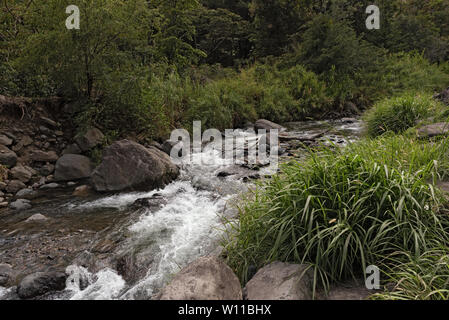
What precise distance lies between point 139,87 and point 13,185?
3.19 metres

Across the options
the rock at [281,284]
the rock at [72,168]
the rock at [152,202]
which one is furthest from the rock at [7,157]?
the rock at [281,284]

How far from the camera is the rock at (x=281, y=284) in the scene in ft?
5.72

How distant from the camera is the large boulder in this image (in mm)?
5211

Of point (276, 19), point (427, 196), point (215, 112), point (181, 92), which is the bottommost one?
point (427, 196)

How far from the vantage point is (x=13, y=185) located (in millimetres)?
4992

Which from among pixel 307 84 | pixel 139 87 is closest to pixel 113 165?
pixel 139 87

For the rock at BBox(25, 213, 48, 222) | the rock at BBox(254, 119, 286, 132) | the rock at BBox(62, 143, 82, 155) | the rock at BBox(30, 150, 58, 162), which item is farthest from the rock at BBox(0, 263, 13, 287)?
the rock at BBox(254, 119, 286, 132)

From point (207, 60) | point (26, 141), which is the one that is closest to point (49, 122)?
point (26, 141)

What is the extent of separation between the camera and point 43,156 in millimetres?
5797

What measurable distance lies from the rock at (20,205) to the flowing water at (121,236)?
0.12m

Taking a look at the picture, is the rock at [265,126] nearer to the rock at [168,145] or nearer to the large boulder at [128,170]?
the rock at [168,145]

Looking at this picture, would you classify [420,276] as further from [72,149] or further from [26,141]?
[26,141]

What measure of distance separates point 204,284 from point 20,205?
4070 mm
